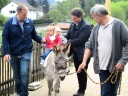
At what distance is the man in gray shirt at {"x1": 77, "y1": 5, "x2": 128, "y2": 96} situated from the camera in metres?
6.21

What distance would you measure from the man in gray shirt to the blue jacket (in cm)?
194

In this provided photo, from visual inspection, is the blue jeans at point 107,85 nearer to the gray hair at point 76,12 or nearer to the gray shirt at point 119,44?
the gray shirt at point 119,44

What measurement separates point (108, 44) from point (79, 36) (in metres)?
2.36

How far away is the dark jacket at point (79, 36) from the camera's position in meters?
8.57

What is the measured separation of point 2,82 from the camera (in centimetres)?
896

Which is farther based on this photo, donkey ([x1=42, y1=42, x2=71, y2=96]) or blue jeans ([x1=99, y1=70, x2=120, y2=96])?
donkey ([x1=42, y1=42, x2=71, y2=96])

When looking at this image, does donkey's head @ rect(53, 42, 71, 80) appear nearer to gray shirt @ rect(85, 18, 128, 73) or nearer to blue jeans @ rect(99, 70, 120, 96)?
blue jeans @ rect(99, 70, 120, 96)

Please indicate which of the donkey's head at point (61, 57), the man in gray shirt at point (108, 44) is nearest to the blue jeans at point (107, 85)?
the man in gray shirt at point (108, 44)

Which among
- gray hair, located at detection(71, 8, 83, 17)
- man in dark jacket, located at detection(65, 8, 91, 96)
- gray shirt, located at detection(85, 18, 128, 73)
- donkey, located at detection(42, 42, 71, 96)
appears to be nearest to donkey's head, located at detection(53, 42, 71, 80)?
donkey, located at detection(42, 42, 71, 96)

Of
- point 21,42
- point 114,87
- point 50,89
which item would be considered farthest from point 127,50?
point 50,89

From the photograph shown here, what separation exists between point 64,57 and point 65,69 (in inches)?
10.2

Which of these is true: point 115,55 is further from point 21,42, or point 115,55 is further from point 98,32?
point 21,42

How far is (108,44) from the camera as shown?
20.6 ft

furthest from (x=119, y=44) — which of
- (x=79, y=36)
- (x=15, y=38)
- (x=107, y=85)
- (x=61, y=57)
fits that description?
(x=15, y=38)
